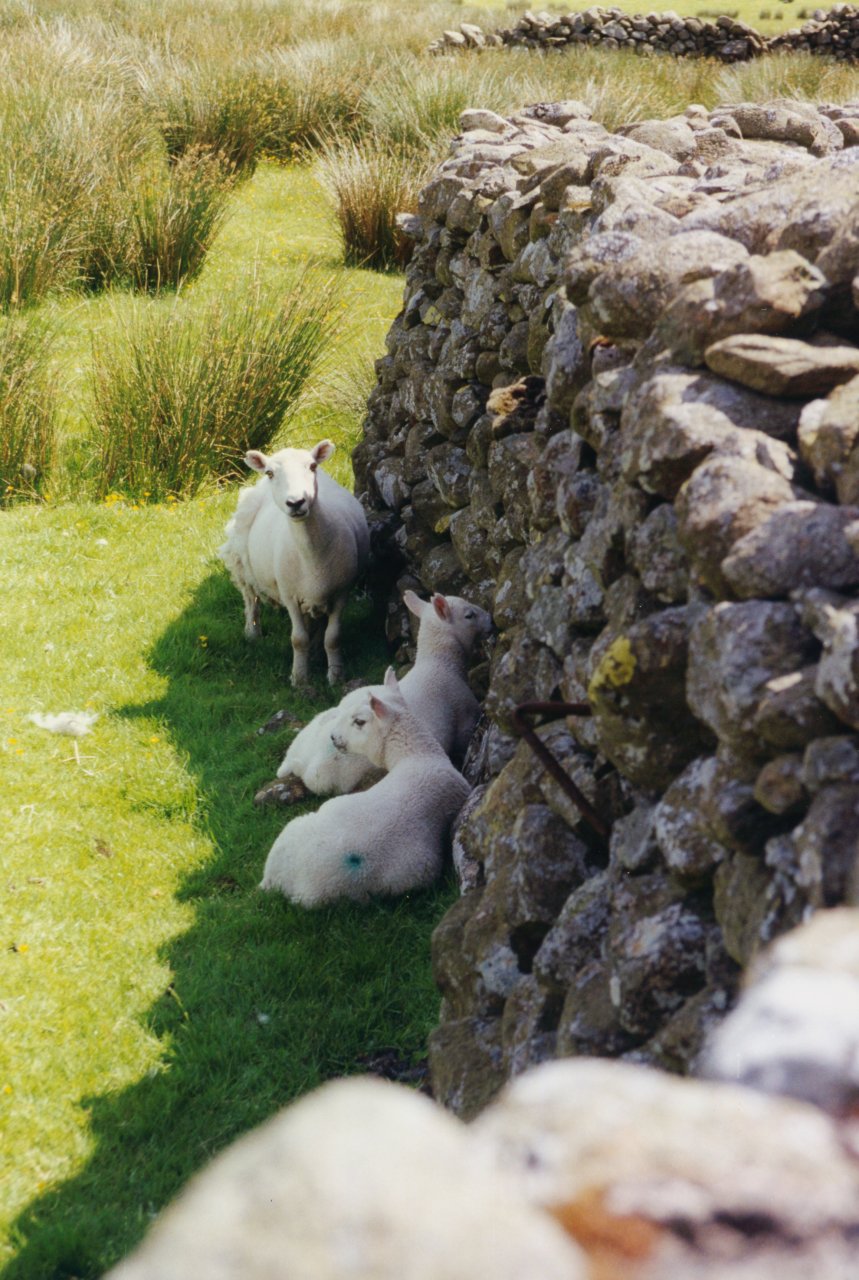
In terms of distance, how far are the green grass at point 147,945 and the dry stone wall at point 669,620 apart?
0.65 metres

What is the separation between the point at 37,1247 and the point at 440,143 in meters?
12.6

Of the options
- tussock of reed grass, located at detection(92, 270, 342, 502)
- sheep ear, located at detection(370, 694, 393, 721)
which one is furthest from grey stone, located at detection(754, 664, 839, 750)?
tussock of reed grass, located at detection(92, 270, 342, 502)

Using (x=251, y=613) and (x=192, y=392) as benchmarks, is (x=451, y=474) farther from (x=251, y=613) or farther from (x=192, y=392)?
(x=192, y=392)

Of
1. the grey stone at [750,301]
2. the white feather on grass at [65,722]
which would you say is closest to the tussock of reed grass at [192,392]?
the white feather on grass at [65,722]

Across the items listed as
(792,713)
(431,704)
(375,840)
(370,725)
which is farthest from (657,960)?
(431,704)

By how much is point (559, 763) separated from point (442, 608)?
104 inches

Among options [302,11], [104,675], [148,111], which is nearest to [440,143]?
[148,111]

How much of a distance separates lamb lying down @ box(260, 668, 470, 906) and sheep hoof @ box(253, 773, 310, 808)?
641 millimetres

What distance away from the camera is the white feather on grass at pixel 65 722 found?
234 inches

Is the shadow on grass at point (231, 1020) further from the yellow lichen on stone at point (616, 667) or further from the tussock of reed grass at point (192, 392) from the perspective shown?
the tussock of reed grass at point (192, 392)

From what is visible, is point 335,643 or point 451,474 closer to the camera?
point 451,474

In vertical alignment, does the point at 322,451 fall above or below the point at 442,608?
above

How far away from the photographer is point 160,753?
590 cm

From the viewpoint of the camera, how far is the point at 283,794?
5523 millimetres
